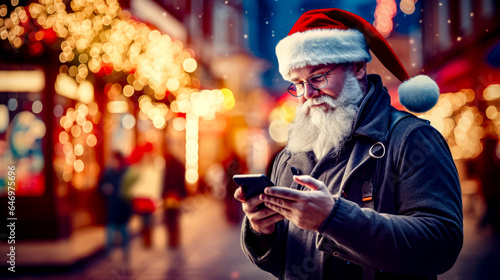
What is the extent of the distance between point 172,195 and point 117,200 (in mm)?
1272

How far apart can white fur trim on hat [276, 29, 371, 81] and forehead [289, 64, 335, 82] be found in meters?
0.02

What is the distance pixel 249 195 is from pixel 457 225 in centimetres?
77

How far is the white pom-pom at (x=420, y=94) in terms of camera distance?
178 centimetres

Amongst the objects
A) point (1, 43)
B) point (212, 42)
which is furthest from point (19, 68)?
point (212, 42)

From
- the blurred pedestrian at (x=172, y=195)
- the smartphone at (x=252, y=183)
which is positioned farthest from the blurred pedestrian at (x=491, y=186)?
the smartphone at (x=252, y=183)

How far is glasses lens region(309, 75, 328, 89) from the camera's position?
5.81 ft

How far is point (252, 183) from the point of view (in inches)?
58.9

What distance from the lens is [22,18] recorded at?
22.9 feet

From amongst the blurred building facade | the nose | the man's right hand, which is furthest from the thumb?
the blurred building facade

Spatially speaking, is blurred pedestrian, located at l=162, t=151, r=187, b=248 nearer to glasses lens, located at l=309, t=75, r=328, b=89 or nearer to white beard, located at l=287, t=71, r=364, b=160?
white beard, located at l=287, t=71, r=364, b=160

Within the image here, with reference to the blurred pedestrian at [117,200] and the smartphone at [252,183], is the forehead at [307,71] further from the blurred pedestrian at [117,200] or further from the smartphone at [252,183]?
the blurred pedestrian at [117,200]

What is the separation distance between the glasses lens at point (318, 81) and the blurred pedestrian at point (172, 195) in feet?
22.2

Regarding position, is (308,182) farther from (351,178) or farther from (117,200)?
(117,200)

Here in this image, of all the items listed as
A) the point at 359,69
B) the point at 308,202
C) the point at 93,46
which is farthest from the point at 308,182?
the point at 93,46
